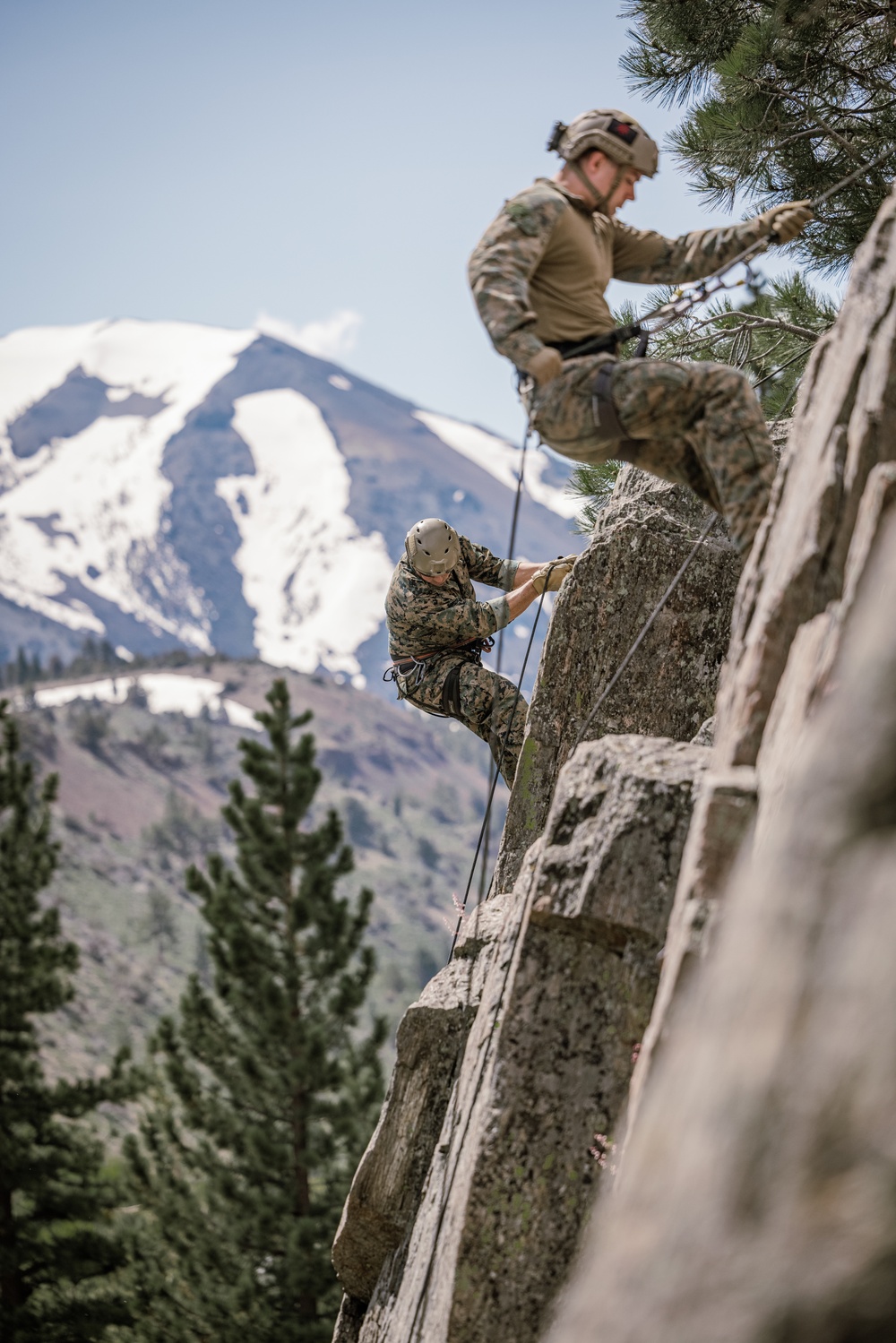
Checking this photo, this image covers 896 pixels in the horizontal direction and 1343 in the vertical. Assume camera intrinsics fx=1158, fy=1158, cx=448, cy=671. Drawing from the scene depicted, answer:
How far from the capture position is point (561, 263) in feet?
20.3

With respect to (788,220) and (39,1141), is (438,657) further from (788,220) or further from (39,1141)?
(39,1141)

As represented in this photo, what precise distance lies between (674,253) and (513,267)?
4.32 ft

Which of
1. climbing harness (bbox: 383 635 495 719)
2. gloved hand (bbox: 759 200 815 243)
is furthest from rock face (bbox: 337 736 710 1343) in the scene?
climbing harness (bbox: 383 635 495 719)

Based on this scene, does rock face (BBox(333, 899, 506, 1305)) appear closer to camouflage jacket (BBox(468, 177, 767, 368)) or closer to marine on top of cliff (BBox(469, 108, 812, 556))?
marine on top of cliff (BBox(469, 108, 812, 556))

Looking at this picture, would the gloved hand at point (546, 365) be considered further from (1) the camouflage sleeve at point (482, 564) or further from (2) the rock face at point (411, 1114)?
(2) the rock face at point (411, 1114)

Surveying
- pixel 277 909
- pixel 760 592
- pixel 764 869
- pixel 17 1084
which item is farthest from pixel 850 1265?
pixel 17 1084

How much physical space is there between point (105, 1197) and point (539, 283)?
22.2 meters

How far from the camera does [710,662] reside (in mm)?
Result: 8250

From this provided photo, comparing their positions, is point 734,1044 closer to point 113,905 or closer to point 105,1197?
point 105,1197

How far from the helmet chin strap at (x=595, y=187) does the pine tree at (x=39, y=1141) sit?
61.2 ft

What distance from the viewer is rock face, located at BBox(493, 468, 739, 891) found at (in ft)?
27.1

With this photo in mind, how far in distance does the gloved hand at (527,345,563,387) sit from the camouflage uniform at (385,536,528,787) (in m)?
3.16

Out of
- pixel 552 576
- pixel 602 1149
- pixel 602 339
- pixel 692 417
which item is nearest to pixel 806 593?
pixel 692 417

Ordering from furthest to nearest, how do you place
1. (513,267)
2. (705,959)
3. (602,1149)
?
(513,267), (602,1149), (705,959)
